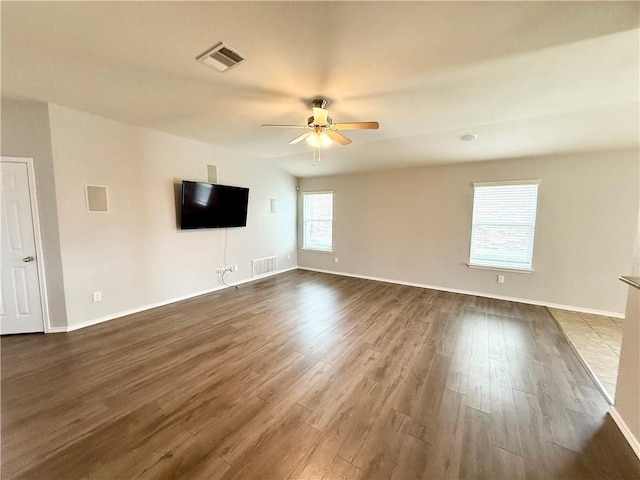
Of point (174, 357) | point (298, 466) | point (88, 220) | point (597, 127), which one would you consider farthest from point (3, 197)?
point (597, 127)

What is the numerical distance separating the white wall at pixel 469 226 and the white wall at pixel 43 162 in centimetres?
473

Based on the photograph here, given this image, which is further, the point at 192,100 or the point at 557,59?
the point at 192,100

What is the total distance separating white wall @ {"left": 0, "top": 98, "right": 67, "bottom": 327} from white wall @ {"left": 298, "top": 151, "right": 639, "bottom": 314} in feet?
15.5

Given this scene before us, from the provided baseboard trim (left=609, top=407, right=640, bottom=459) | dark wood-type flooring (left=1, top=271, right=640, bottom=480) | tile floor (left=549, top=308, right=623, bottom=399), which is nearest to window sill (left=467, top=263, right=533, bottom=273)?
tile floor (left=549, top=308, right=623, bottom=399)

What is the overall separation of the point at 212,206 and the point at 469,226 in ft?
15.5

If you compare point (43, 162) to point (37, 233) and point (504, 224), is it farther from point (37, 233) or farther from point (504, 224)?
point (504, 224)

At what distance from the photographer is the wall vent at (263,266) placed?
5613mm

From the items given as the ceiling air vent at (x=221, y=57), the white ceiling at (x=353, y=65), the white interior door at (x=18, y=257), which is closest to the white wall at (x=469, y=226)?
the white ceiling at (x=353, y=65)

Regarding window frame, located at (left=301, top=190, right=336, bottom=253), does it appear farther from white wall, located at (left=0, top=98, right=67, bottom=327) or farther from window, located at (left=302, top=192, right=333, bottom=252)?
Answer: white wall, located at (left=0, top=98, right=67, bottom=327)

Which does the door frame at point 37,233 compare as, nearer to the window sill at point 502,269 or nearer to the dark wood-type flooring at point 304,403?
the dark wood-type flooring at point 304,403

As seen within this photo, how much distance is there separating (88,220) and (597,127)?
6.62 meters

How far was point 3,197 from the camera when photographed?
111 inches

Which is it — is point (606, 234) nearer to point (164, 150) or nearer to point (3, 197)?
point (164, 150)

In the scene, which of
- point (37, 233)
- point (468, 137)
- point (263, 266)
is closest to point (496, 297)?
point (468, 137)
